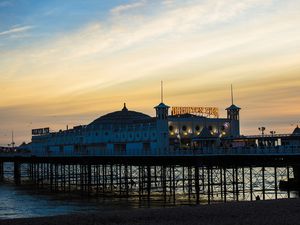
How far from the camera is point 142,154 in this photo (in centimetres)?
6475

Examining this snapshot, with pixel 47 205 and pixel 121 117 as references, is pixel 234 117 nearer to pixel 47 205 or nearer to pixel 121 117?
pixel 121 117

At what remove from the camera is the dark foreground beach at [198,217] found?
29656 millimetres

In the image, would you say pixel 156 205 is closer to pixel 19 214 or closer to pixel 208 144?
pixel 19 214

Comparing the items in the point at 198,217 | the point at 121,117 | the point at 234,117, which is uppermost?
the point at 121,117

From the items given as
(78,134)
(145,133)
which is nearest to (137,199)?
(145,133)

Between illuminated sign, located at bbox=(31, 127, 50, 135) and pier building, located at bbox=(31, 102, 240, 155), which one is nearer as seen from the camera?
pier building, located at bbox=(31, 102, 240, 155)

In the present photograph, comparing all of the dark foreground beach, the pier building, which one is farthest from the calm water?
the dark foreground beach

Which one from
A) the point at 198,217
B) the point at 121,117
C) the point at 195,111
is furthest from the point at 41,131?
the point at 198,217

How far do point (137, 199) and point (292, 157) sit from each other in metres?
20.0

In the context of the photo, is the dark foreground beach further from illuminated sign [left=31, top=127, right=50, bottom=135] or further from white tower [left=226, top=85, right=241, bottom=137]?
illuminated sign [left=31, top=127, right=50, bottom=135]

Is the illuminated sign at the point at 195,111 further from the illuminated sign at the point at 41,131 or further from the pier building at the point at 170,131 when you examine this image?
the illuminated sign at the point at 41,131

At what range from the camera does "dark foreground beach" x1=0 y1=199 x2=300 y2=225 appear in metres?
29.7

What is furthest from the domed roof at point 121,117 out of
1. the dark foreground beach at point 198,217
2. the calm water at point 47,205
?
the dark foreground beach at point 198,217

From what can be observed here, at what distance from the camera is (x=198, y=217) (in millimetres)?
31859
